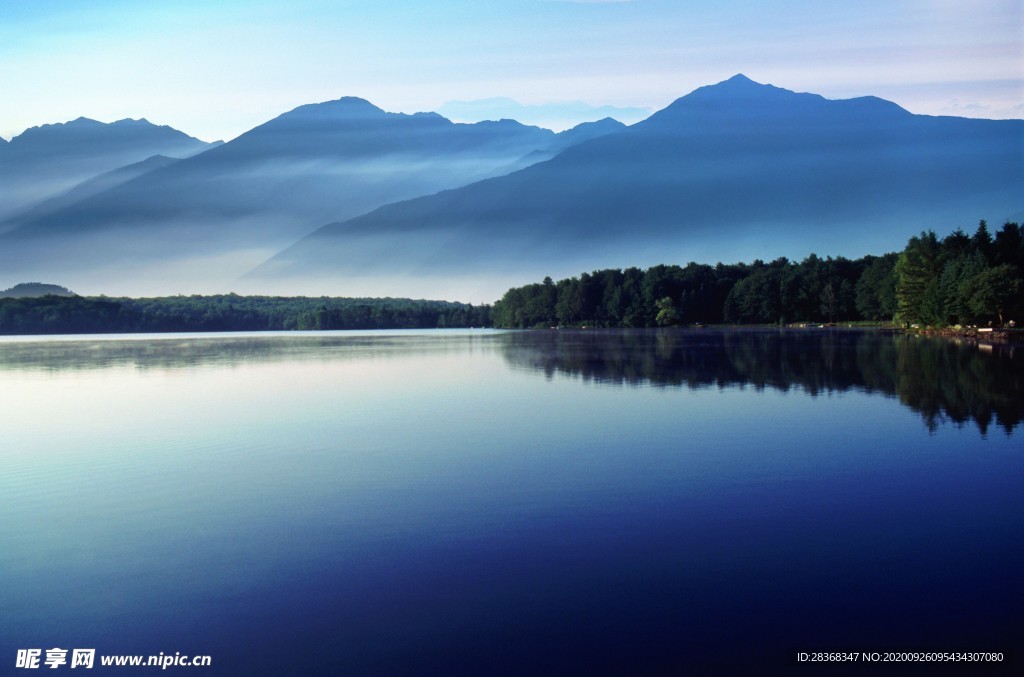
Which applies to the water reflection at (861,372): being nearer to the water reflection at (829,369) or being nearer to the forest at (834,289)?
the water reflection at (829,369)

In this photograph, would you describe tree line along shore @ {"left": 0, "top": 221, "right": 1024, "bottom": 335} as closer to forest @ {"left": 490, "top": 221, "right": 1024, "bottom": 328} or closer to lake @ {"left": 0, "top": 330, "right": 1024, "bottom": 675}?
forest @ {"left": 490, "top": 221, "right": 1024, "bottom": 328}

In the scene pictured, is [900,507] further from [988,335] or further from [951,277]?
[951,277]

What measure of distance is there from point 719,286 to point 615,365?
128 m

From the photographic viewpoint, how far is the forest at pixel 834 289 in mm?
78438

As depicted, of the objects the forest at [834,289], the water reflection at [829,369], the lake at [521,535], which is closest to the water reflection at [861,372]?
the water reflection at [829,369]

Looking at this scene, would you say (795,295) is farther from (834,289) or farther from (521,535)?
(521,535)

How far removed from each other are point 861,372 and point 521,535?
112 feet

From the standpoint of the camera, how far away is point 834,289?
14962 centimetres

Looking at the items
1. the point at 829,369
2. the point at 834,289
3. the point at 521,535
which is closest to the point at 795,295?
the point at 834,289

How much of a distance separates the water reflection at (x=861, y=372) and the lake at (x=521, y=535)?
634mm

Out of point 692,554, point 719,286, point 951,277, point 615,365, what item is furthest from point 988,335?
point 719,286

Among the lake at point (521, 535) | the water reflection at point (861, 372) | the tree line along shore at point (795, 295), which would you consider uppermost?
the tree line along shore at point (795, 295)

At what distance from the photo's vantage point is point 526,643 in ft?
32.2

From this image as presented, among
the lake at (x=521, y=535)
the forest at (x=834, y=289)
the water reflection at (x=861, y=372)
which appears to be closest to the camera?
the lake at (x=521, y=535)
